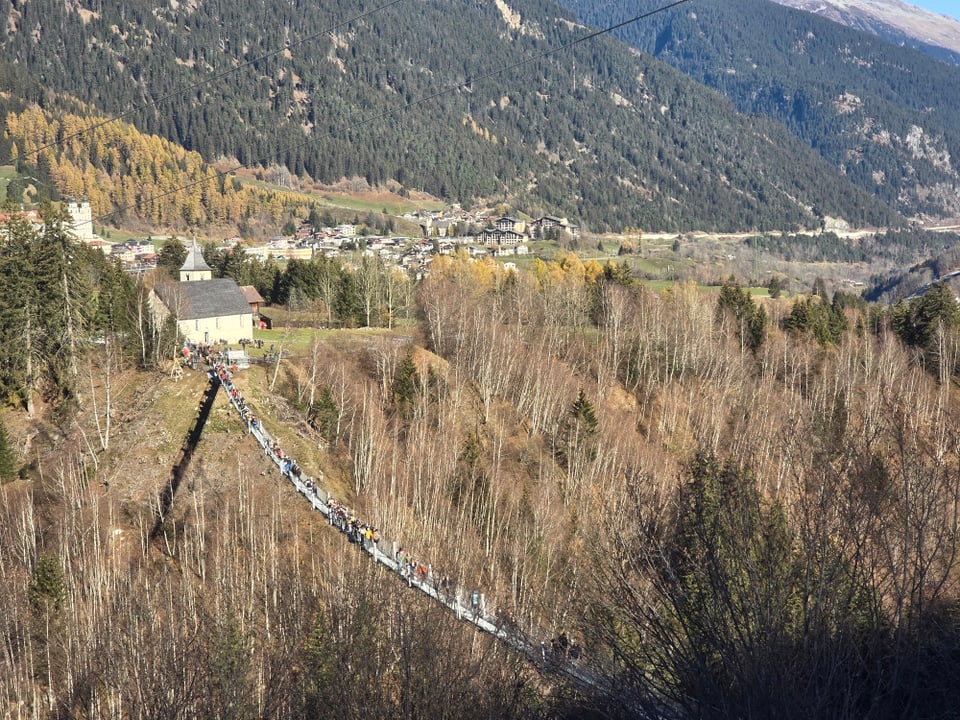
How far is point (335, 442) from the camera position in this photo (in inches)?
1722

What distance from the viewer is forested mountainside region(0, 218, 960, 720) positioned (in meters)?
13.5

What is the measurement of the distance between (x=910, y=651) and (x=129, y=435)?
3631cm

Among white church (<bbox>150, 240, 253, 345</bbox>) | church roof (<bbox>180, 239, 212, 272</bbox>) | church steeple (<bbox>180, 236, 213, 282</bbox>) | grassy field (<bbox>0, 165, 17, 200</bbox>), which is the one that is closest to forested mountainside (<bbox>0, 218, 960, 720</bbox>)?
white church (<bbox>150, 240, 253, 345</bbox>)

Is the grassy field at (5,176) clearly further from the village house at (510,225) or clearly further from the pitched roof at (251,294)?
the village house at (510,225)

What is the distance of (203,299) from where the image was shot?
180 feet

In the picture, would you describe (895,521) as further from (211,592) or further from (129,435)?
(129,435)

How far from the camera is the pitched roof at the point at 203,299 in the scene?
5373 cm

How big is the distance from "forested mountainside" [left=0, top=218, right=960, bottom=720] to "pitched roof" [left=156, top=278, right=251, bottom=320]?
235 centimetres

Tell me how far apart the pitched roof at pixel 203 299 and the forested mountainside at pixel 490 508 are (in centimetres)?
235

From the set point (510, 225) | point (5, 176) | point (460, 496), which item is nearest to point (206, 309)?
point (460, 496)

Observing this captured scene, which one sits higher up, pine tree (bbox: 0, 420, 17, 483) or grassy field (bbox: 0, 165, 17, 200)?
grassy field (bbox: 0, 165, 17, 200)

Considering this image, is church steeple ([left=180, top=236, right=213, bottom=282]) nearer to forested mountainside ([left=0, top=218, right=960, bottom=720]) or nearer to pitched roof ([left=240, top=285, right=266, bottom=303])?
pitched roof ([left=240, top=285, right=266, bottom=303])

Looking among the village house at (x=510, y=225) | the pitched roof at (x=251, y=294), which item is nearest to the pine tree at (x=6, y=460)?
the pitched roof at (x=251, y=294)

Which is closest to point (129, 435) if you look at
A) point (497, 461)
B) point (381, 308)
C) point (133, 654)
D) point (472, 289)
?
point (497, 461)
